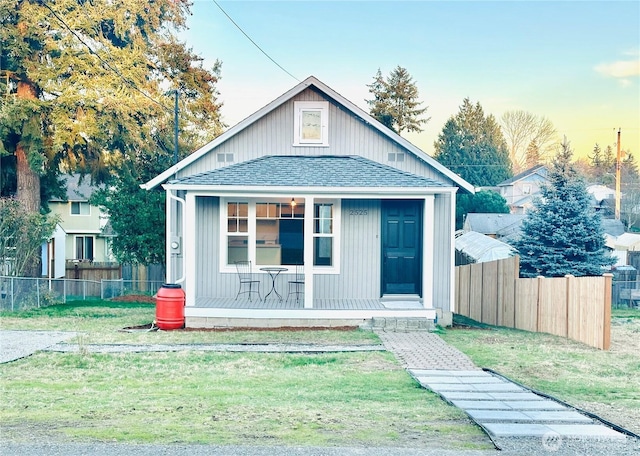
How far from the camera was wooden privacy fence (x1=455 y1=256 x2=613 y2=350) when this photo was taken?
11.0m

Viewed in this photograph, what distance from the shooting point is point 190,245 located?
12.8 metres

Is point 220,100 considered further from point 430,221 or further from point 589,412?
point 589,412

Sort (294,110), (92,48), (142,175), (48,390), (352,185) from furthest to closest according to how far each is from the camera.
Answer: (142,175) → (92,48) → (294,110) → (352,185) → (48,390)

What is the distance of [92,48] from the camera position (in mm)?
20844

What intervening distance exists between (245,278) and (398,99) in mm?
42589

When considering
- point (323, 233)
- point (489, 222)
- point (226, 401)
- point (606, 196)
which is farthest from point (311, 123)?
point (606, 196)

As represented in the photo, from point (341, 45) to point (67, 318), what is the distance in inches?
564

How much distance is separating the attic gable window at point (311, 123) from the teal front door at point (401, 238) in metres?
2.24

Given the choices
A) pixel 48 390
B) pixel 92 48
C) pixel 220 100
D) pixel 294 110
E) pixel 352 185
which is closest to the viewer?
pixel 48 390

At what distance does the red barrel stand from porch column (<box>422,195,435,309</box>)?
5.27m

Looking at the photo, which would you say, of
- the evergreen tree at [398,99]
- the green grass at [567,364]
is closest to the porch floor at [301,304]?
the green grass at [567,364]

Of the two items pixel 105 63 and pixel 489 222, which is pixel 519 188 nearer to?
pixel 489 222

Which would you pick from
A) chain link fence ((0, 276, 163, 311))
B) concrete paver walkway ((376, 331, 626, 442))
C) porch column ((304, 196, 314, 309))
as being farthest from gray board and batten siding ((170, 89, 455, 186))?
chain link fence ((0, 276, 163, 311))

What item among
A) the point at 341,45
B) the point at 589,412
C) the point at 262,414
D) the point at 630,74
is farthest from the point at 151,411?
the point at 630,74
